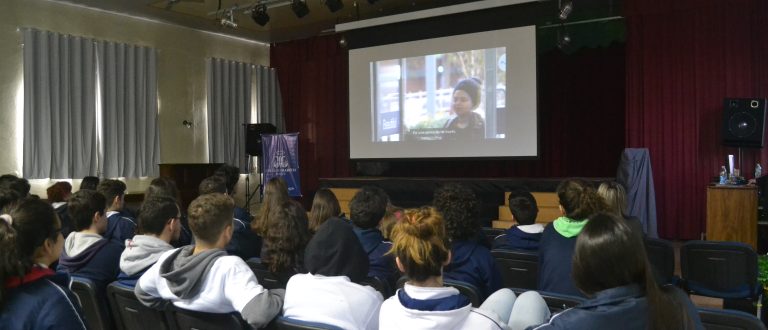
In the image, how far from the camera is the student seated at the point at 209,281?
192 cm

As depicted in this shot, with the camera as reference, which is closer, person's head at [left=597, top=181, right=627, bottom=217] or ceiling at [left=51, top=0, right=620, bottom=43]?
person's head at [left=597, top=181, right=627, bottom=217]

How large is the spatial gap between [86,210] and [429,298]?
6.70ft

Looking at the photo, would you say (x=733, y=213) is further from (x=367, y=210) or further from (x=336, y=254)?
(x=336, y=254)

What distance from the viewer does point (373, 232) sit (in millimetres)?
2971

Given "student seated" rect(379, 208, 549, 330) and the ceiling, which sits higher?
the ceiling

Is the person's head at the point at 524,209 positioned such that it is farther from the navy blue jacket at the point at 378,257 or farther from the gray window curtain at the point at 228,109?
the gray window curtain at the point at 228,109

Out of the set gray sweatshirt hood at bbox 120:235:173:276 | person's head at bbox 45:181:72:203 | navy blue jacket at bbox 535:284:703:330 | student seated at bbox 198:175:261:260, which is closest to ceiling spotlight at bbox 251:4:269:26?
person's head at bbox 45:181:72:203

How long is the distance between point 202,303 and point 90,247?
99 cm

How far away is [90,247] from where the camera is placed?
8.71 feet

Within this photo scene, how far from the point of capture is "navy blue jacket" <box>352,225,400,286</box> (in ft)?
9.30

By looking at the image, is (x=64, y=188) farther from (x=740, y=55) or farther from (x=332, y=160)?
(x=740, y=55)

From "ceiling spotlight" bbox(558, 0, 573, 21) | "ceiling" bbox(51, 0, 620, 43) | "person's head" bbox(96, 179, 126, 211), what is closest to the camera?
"person's head" bbox(96, 179, 126, 211)

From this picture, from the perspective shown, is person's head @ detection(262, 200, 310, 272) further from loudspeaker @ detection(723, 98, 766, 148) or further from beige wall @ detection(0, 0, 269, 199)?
beige wall @ detection(0, 0, 269, 199)

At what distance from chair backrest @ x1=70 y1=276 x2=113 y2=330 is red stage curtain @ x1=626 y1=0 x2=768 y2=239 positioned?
6819mm
